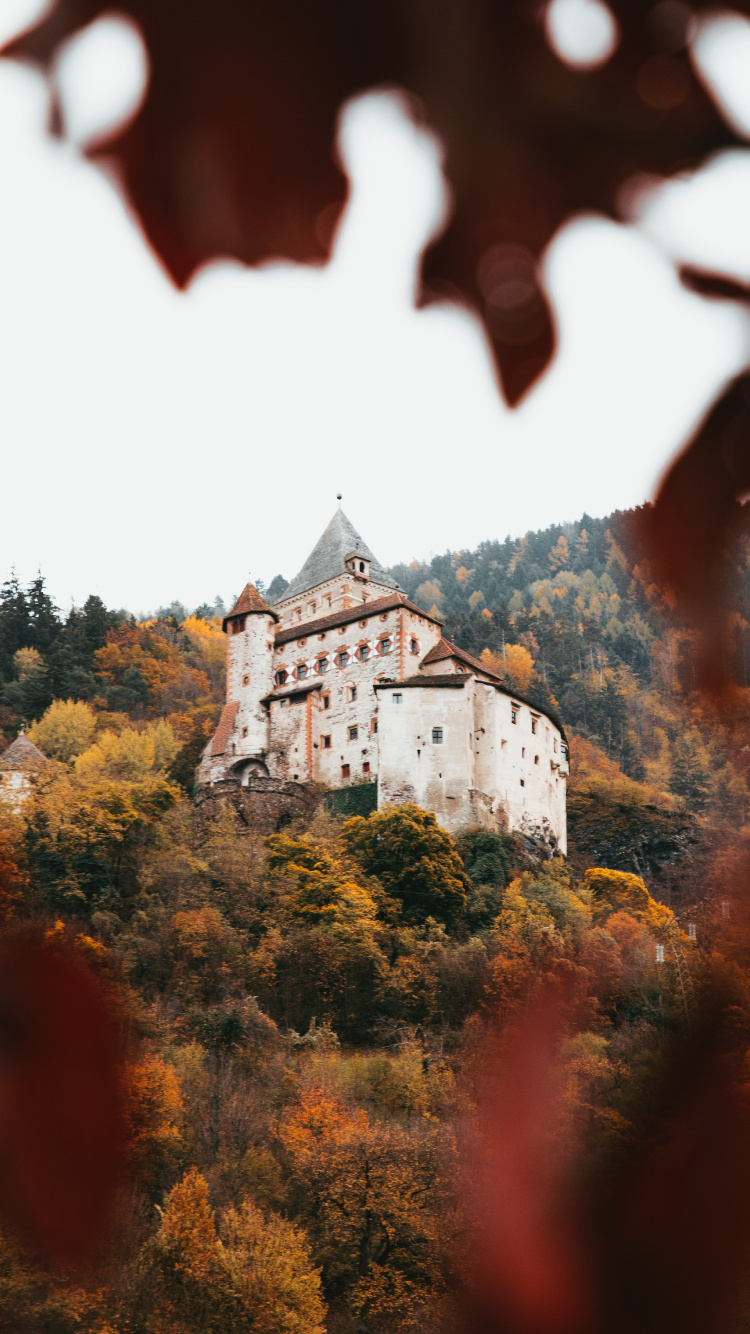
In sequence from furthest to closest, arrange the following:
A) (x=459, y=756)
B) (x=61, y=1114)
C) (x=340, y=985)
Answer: (x=459, y=756) < (x=340, y=985) < (x=61, y=1114)

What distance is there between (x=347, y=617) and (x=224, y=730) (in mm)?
9013

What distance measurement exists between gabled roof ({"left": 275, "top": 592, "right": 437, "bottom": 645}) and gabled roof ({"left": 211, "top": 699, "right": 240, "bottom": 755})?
4.48 meters

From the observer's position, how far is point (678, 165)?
7.16ft

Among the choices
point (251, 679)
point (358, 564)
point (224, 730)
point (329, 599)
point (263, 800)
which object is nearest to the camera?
point (263, 800)

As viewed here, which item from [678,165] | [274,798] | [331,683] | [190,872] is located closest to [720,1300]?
[678,165]

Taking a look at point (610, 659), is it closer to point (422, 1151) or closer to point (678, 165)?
point (422, 1151)

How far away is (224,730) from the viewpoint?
58.1 m

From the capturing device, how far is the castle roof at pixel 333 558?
67.6 meters

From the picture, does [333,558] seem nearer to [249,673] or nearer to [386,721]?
[249,673]

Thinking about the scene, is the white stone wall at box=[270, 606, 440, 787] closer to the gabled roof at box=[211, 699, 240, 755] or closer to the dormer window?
the gabled roof at box=[211, 699, 240, 755]

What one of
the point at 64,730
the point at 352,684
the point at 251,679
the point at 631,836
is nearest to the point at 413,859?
the point at 352,684

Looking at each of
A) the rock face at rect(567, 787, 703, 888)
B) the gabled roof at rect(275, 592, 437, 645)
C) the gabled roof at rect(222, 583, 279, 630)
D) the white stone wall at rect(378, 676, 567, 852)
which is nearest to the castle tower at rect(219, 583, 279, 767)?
the gabled roof at rect(222, 583, 279, 630)

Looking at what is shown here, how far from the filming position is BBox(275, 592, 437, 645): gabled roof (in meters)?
54.9

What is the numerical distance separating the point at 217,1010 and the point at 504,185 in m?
33.7
